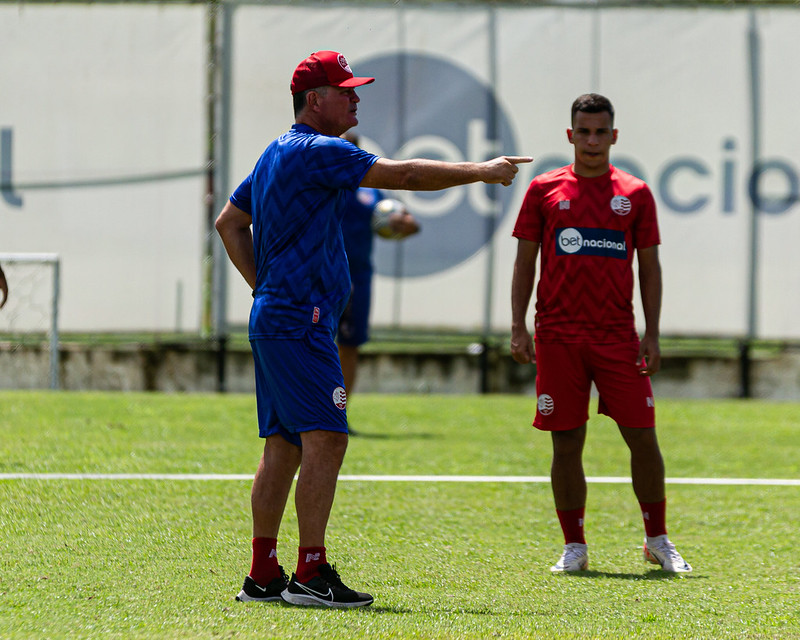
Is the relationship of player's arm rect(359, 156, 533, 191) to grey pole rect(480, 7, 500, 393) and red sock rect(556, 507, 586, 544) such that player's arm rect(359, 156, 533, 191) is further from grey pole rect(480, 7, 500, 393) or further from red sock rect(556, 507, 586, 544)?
grey pole rect(480, 7, 500, 393)

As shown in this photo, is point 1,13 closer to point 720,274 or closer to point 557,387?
point 720,274

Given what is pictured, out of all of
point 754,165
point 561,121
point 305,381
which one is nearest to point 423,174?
point 305,381

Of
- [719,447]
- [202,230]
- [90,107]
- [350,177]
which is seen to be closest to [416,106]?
[202,230]

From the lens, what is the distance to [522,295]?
5145 millimetres

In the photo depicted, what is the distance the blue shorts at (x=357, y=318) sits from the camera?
30.1 feet

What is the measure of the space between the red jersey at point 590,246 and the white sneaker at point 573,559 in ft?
2.62

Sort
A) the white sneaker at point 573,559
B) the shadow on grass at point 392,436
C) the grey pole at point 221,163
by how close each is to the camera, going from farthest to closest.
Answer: the grey pole at point 221,163 → the shadow on grass at point 392,436 → the white sneaker at point 573,559

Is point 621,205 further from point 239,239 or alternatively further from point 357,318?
point 357,318

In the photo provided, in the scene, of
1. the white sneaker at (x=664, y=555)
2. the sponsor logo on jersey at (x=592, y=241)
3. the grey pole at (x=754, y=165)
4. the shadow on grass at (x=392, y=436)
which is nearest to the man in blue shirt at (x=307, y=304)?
the sponsor logo on jersey at (x=592, y=241)

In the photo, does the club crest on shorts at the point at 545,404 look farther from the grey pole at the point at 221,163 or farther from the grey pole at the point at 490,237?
the grey pole at the point at 221,163

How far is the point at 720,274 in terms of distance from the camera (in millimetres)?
12602

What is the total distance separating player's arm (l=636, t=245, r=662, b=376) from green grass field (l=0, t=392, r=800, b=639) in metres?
0.81

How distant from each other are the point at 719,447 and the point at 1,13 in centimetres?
815

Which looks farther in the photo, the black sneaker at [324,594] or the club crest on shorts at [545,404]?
the club crest on shorts at [545,404]
